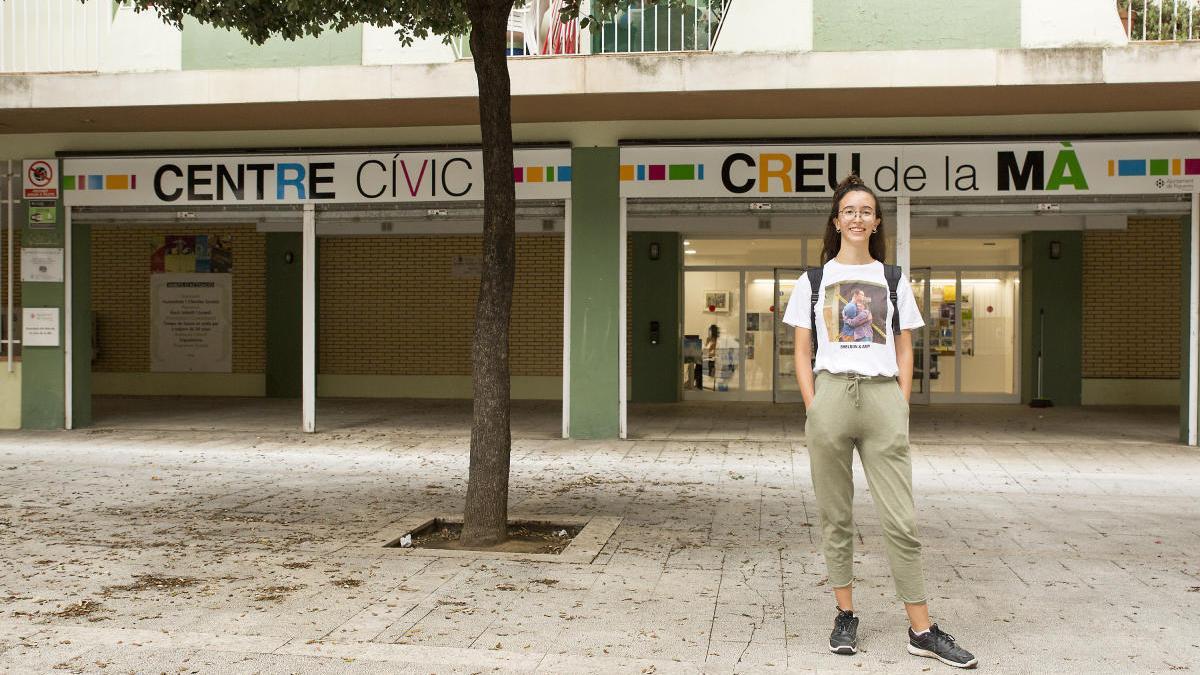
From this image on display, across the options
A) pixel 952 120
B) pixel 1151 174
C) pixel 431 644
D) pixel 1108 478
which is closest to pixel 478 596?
pixel 431 644

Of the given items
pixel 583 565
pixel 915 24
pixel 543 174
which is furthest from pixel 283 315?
pixel 583 565

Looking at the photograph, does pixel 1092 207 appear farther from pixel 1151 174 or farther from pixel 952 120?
pixel 952 120

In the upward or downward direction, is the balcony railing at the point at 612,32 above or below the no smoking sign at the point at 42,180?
above

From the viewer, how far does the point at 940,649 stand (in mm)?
4172

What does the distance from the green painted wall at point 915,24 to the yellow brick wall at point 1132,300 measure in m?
7.44

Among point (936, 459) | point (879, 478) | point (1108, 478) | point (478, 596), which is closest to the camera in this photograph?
point (879, 478)

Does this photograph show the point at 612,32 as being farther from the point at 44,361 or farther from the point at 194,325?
the point at 194,325

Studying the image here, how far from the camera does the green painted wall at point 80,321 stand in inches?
506

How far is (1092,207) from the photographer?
1139 centimetres

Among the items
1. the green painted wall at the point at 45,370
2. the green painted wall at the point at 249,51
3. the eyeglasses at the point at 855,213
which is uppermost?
the green painted wall at the point at 249,51

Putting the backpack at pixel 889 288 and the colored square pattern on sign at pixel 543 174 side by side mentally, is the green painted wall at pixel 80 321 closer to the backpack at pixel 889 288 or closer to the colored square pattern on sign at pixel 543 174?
the colored square pattern on sign at pixel 543 174

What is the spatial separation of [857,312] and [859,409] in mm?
382

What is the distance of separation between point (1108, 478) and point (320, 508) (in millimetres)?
6540

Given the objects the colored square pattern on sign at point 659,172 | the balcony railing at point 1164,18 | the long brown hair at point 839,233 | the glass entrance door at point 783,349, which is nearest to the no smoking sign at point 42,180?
the colored square pattern on sign at point 659,172
